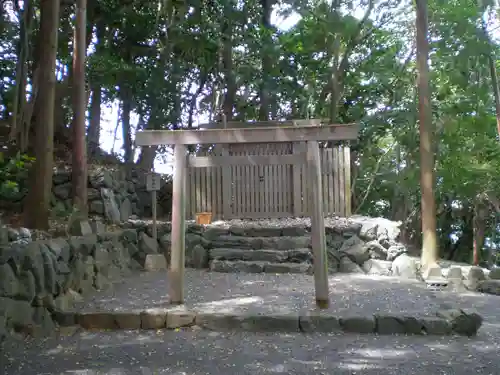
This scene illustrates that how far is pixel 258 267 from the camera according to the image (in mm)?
7820

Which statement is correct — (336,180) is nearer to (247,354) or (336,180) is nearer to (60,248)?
(60,248)

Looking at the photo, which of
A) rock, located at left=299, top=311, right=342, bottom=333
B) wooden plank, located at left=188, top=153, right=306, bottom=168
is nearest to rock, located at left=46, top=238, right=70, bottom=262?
wooden plank, located at left=188, top=153, right=306, bottom=168

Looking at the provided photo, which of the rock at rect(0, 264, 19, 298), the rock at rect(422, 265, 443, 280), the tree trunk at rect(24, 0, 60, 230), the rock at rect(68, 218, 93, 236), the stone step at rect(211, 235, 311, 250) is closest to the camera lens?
the rock at rect(0, 264, 19, 298)

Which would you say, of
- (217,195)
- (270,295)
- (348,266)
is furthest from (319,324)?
(217,195)

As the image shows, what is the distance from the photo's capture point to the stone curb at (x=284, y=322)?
15.4 feet

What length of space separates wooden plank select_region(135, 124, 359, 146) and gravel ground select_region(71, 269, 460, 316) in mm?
1954

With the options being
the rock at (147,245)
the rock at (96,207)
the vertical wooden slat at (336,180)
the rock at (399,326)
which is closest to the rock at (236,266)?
the rock at (147,245)

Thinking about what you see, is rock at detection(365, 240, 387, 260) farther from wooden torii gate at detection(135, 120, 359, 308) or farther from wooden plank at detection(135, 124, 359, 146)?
wooden plank at detection(135, 124, 359, 146)

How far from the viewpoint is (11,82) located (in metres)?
9.95

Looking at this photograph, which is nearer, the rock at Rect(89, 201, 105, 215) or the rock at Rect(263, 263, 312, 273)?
the rock at Rect(263, 263, 312, 273)

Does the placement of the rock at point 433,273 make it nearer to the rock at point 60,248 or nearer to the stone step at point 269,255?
the stone step at point 269,255

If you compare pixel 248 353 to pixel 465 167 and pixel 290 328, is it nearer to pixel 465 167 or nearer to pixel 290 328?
pixel 290 328

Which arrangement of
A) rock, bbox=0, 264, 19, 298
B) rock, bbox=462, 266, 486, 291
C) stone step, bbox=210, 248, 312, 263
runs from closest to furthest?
rock, bbox=0, 264, 19, 298
rock, bbox=462, 266, 486, 291
stone step, bbox=210, 248, 312, 263

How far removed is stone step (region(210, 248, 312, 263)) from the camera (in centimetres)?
811
